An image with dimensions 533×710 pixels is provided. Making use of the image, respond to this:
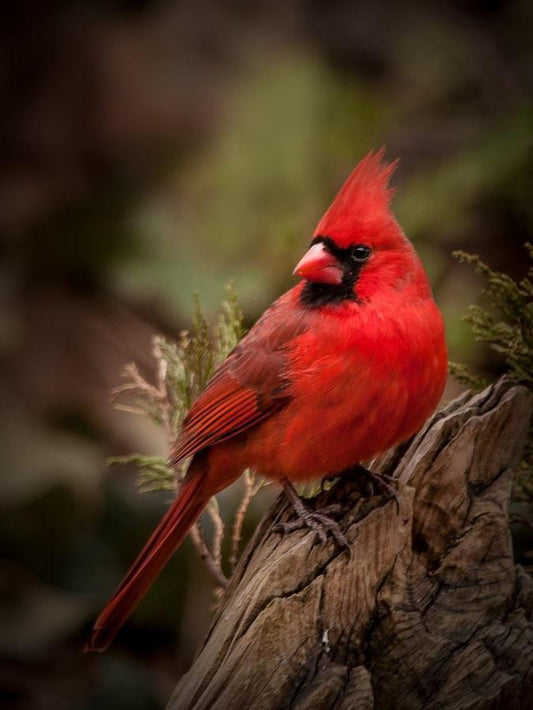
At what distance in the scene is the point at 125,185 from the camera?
4273 millimetres

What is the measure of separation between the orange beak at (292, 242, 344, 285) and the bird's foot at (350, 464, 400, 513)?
13.3 inches

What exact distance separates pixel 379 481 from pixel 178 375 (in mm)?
439

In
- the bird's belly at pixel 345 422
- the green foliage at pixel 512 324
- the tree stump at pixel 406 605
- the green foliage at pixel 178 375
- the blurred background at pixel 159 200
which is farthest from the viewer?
the blurred background at pixel 159 200

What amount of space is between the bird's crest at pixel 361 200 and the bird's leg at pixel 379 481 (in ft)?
1.34

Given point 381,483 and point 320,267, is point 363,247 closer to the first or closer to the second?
point 320,267

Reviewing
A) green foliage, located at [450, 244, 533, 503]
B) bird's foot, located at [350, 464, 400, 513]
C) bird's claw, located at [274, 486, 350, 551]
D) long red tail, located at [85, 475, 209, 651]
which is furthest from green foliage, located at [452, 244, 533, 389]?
long red tail, located at [85, 475, 209, 651]

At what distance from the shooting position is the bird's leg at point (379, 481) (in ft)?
5.73

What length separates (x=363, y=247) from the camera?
197 cm

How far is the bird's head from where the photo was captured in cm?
194

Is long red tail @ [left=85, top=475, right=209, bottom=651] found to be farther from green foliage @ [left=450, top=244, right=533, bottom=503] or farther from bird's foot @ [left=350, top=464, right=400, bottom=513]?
green foliage @ [left=450, top=244, right=533, bottom=503]

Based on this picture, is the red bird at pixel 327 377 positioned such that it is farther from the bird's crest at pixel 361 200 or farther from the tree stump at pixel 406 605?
the tree stump at pixel 406 605

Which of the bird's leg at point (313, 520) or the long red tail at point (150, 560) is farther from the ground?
the bird's leg at point (313, 520)

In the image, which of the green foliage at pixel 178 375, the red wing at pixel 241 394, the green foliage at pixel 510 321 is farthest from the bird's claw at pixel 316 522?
the green foliage at pixel 510 321

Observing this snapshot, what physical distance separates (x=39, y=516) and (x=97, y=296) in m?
1.01
